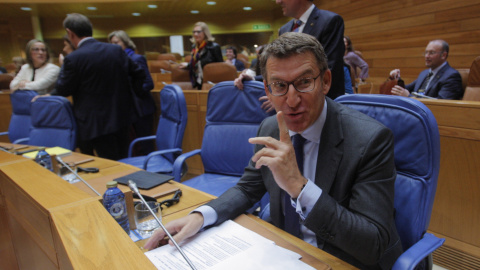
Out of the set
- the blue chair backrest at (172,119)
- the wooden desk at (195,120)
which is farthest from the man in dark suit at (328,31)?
the wooden desk at (195,120)

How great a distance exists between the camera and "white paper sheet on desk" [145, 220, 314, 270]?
0.79m

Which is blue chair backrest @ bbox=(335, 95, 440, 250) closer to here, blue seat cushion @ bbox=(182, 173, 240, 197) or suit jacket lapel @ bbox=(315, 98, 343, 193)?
suit jacket lapel @ bbox=(315, 98, 343, 193)

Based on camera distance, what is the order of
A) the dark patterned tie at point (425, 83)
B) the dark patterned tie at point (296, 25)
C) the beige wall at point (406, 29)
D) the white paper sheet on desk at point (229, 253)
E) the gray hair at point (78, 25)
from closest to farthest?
the white paper sheet on desk at point (229, 253) → the dark patterned tie at point (296, 25) → the gray hair at point (78, 25) → the dark patterned tie at point (425, 83) → the beige wall at point (406, 29)

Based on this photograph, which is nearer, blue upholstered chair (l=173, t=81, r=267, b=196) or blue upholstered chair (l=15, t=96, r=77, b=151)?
blue upholstered chair (l=173, t=81, r=267, b=196)

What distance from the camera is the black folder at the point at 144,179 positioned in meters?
1.40

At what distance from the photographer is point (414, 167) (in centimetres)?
101

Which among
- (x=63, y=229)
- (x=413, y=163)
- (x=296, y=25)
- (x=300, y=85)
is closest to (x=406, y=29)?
(x=296, y=25)

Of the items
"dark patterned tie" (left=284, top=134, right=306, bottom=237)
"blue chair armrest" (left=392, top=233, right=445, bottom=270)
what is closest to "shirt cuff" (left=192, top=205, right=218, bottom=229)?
"dark patterned tie" (left=284, top=134, right=306, bottom=237)

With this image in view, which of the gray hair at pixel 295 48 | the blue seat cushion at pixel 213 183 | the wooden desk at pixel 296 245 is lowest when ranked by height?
the blue seat cushion at pixel 213 183

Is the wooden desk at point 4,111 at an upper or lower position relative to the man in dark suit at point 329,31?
lower

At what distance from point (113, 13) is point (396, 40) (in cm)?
897

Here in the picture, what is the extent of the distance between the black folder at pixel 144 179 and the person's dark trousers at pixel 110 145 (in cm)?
148

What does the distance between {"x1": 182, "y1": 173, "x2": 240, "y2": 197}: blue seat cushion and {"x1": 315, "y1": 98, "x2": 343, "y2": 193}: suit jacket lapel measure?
3.24ft

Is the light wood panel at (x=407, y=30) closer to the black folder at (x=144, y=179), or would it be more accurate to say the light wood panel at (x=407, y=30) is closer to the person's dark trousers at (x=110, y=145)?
the person's dark trousers at (x=110, y=145)
